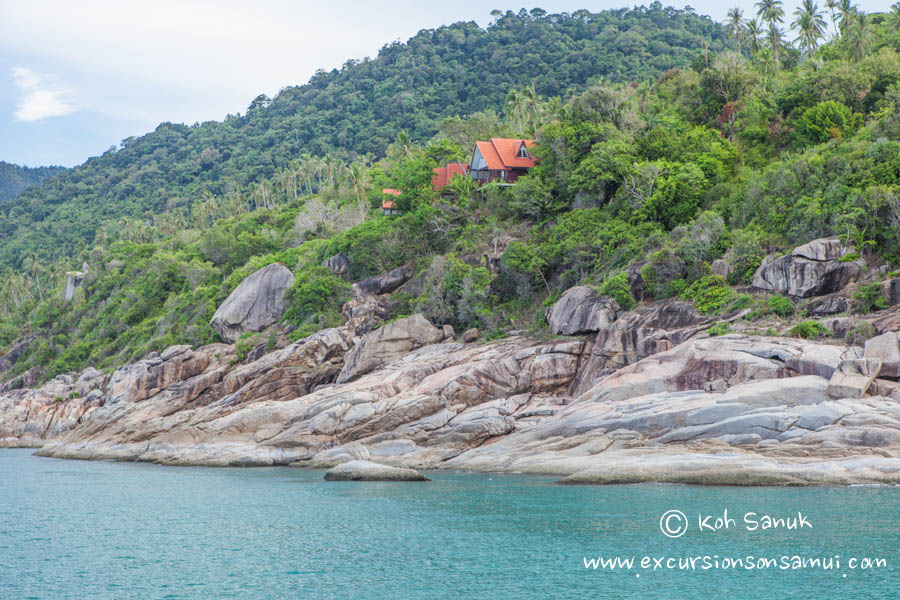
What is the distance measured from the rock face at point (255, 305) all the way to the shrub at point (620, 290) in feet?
99.9

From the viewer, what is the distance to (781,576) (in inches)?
661

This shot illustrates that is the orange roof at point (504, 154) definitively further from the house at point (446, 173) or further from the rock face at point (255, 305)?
the rock face at point (255, 305)

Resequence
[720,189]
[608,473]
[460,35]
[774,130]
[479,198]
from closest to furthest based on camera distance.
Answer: [608,473] → [720,189] → [774,130] → [479,198] → [460,35]

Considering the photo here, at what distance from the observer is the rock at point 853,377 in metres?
29.3

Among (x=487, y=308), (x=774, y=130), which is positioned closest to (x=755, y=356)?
(x=487, y=308)

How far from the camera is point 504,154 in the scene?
67562 millimetres

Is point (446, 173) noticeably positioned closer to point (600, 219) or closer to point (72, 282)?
point (600, 219)

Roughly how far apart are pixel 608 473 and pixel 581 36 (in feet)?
495

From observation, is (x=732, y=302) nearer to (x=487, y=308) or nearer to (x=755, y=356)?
(x=755, y=356)

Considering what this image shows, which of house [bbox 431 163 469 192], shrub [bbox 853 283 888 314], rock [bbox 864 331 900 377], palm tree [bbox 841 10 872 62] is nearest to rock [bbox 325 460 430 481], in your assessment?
rock [bbox 864 331 900 377]

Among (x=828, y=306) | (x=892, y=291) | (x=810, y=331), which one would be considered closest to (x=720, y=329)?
(x=810, y=331)

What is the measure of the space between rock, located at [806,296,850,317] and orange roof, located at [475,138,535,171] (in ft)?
113

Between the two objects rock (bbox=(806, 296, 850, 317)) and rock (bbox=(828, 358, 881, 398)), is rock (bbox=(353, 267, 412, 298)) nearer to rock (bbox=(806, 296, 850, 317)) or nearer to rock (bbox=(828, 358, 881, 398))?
rock (bbox=(806, 296, 850, 317))

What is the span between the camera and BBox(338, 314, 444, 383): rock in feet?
164
